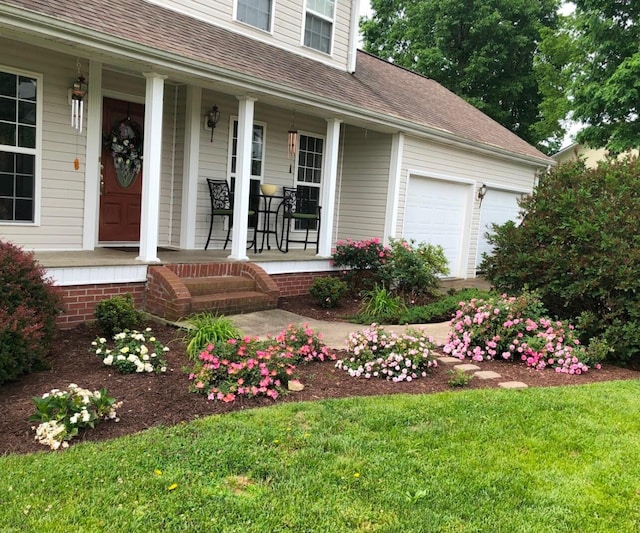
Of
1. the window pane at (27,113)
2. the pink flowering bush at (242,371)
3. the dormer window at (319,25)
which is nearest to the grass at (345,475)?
the pink flowering bush at (242,371)

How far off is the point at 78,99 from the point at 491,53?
71.1ft

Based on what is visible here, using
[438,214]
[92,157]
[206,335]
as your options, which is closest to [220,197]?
[92,157]

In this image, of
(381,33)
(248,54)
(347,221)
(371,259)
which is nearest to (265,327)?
(371,259)

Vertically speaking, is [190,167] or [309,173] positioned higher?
[309,173]

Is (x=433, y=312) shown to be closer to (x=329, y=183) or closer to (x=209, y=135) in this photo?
(x=329, y=183)

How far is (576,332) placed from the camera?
5852 mm

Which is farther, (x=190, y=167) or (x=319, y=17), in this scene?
(x=319, y=17)

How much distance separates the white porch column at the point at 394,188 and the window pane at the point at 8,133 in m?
6.21

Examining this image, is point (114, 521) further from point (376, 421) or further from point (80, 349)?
point (80, 349)

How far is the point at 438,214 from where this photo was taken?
1168 centimetres

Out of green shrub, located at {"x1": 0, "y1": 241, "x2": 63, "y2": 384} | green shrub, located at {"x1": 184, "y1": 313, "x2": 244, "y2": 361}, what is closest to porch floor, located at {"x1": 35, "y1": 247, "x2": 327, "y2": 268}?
green shrub, located at {"x1": 0, "y1": 241, "x2": 63, "y2": 384}

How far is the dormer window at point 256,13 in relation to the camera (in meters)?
9.06

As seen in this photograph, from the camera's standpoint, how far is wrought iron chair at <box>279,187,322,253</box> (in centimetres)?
942

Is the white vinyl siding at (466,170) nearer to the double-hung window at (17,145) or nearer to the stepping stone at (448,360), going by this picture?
the stepping stone at (448,360)
